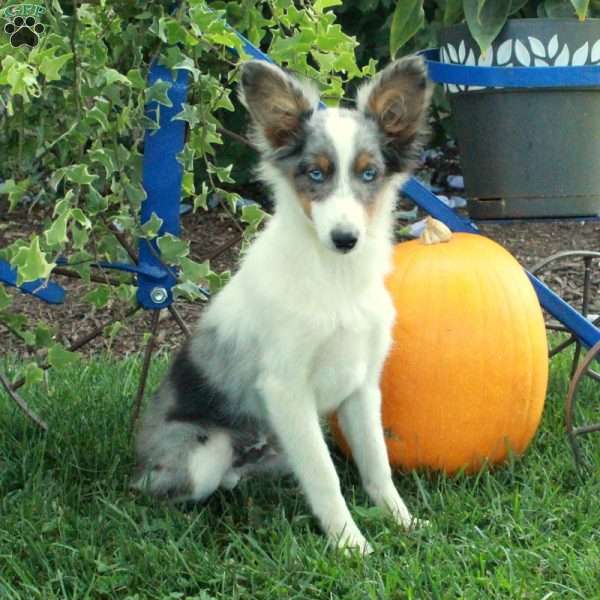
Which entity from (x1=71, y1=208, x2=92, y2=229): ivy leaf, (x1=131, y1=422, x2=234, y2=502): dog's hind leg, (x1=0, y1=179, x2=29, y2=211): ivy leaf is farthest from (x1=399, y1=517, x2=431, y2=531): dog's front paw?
(x1=0, y1=179, x2=29, y2=211): ivy leaf

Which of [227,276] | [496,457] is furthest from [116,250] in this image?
[496,457]

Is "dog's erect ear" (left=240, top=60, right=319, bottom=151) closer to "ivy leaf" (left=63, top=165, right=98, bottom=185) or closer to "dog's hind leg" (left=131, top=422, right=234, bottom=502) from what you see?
"ivy leaf" (left=63, top=165, right=98, bottom=185)

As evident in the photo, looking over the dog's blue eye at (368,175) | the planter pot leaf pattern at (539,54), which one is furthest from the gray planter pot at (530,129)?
the dog's blue eye at (368,175)

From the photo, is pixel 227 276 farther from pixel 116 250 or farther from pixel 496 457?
pixel 496 457

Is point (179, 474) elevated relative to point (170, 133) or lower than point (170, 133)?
lower

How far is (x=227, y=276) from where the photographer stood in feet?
11.1

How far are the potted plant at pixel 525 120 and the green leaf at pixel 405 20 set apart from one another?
0.71 feet

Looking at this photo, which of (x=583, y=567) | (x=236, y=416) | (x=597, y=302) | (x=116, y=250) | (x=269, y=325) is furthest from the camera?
(x=597, y=302)

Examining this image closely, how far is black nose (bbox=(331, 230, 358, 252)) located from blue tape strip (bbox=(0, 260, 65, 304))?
0.93 meters

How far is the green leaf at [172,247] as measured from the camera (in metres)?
2.95

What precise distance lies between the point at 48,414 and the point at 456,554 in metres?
A: 1.74

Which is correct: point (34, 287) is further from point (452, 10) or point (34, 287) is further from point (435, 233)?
point (452, 10)

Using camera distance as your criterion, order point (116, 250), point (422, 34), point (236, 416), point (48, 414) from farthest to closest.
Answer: point (422, 34) < point (48, 414) < point (116, 250) < point (236, 416)

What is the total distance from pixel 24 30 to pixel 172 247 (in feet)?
2.57
